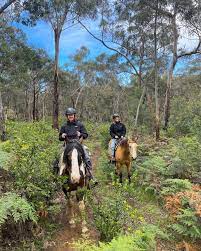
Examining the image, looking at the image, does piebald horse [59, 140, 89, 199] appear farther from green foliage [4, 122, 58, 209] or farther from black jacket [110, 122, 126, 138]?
black jacket [110, 122, 126, 138]

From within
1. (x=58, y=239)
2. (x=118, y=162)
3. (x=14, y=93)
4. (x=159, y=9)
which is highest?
(x=159, y=9)

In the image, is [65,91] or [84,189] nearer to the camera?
[84,189]

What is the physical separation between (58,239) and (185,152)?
636 centimetres

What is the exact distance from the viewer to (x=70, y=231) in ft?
26.0

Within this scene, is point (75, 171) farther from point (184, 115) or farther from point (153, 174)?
point (184, 115)

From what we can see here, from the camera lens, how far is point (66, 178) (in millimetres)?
7988

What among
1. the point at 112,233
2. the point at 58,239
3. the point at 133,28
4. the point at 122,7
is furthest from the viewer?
the point at 133,28

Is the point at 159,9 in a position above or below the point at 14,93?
above

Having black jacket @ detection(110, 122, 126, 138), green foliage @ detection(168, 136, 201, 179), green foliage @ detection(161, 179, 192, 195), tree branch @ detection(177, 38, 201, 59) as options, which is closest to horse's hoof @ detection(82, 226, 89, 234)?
green foliage @ detection(161, 179, 192, 195)

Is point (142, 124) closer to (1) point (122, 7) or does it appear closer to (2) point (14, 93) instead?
(1) point (122, 7)

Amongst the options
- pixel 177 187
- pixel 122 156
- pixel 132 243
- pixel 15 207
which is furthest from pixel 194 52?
pixel 15 207

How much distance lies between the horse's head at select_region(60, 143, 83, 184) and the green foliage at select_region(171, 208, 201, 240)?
225 cm

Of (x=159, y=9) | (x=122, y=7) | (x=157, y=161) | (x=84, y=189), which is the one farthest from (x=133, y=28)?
(x=84, y=189)

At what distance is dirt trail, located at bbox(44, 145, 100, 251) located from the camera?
7184 millimetres
